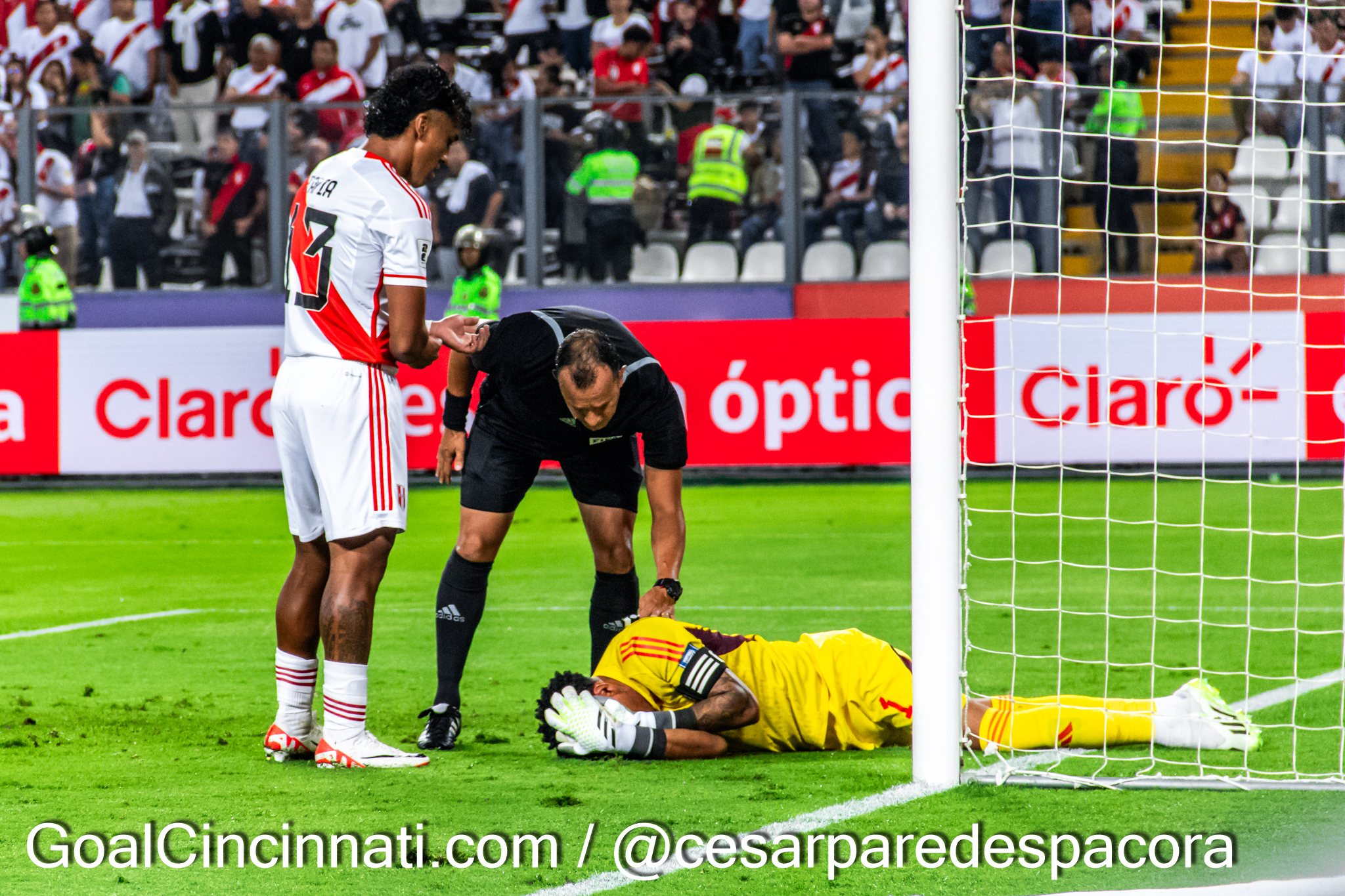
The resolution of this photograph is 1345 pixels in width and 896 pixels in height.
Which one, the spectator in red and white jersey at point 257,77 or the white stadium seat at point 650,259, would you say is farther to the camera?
the spectator in red and white jersey at point 257,77

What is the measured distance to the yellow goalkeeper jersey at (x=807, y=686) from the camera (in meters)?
4.43

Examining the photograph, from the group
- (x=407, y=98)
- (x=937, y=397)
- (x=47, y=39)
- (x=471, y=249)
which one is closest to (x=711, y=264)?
(x=471, y=249)

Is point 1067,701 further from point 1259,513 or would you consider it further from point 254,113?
point 254,113

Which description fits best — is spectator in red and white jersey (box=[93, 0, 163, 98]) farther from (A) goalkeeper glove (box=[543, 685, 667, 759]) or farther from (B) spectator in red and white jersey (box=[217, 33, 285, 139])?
(A) goalkeeper glove (box=[543, 685, 667, 759])

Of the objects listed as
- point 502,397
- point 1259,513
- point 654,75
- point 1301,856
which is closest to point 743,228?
point 654,75

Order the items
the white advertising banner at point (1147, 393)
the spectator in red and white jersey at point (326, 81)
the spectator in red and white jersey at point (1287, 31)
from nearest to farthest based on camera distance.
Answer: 1. the white advertising banner at point (1147, 393)
2. the spectator in red and white jersey at point (1287, 31)
3. the spectator in red and white jersey at point (326, 81)

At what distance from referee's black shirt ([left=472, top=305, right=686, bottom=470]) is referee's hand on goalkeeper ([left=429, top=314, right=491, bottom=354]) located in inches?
5.2

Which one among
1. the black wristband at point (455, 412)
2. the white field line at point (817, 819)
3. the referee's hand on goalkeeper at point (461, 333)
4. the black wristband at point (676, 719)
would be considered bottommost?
the white field line at point (817, 819)

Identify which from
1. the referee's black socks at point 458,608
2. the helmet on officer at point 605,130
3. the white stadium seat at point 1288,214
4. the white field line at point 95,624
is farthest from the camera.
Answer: the helmet on officer at point 605,130

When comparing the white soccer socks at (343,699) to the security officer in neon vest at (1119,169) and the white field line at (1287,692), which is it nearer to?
the white field line at (1287,692)

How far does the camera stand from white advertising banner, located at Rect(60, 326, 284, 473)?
11.7m

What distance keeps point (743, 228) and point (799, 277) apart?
686mm

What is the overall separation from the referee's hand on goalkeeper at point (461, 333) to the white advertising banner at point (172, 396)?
24.1 feet

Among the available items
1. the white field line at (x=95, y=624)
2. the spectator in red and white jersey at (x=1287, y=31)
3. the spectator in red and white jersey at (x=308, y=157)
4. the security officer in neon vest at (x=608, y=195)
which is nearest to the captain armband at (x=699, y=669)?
the white field line at (x=95, y=624)
